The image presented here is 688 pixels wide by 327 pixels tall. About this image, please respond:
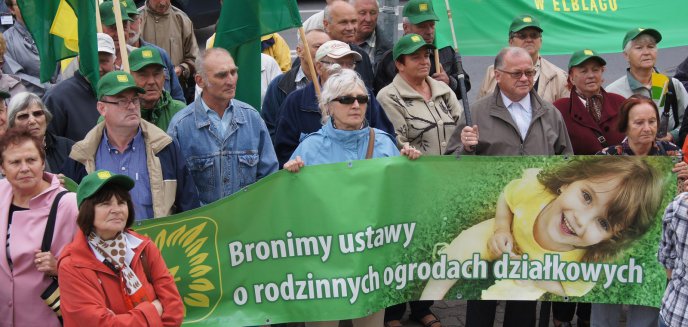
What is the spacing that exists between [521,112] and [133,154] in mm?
2499

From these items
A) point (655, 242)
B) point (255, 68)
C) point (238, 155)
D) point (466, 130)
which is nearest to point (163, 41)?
point (255, 68)

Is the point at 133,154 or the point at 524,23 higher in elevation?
the point at 524,23

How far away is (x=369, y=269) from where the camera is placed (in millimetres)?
6672

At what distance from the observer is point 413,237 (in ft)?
22.3

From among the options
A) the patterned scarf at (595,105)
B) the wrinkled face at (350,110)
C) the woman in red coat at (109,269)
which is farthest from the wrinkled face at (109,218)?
the patterned scarf at (595,105)

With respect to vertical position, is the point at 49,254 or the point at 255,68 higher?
the point at 255,68

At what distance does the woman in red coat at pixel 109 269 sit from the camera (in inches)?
211

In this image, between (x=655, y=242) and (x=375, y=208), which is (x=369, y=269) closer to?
(x=375, y=208)

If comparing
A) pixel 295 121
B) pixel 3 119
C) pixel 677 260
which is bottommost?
pixel 677 260

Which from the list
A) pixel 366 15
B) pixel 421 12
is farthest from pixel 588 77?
pixel 366 15

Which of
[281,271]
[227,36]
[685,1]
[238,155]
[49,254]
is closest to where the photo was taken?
[49,254]

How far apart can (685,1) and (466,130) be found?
328cm

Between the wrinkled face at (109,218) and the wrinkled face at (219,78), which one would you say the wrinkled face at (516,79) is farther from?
the wrinkled face at (109,218)

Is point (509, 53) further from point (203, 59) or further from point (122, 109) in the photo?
point (122, 109)
